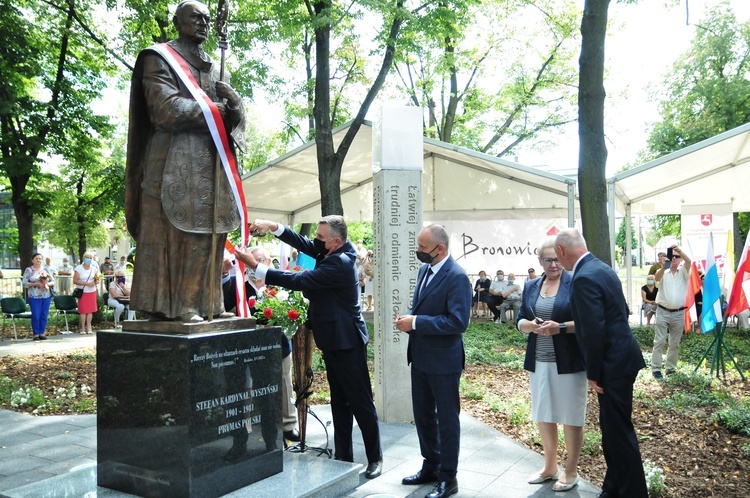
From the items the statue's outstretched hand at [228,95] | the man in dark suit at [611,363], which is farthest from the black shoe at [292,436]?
the statue's outstretched hand at [228,95]

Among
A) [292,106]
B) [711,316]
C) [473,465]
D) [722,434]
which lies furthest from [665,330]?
[292,106]

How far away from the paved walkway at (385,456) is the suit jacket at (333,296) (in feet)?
3.80

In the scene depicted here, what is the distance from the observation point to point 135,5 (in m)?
14.6

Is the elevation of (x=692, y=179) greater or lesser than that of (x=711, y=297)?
greater

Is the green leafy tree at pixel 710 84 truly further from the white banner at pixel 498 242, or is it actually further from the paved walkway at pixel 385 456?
the paved walkway at pixel 385 456

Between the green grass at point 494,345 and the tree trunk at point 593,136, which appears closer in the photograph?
the tree trunk at point 593,136

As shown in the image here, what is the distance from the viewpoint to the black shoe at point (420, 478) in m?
4.87

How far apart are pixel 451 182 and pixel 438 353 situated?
38.8 ft

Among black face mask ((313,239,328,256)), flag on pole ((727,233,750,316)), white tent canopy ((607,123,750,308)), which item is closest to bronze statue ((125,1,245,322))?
black face mask ((313,239,328,256))

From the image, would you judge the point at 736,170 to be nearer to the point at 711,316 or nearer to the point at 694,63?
the point at 711,316

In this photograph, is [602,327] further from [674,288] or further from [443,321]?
[674,288]

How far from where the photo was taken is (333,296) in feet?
16.5

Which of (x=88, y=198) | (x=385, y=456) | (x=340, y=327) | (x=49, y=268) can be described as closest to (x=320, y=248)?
(x=340, y=327)

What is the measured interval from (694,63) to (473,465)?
1079 inches
